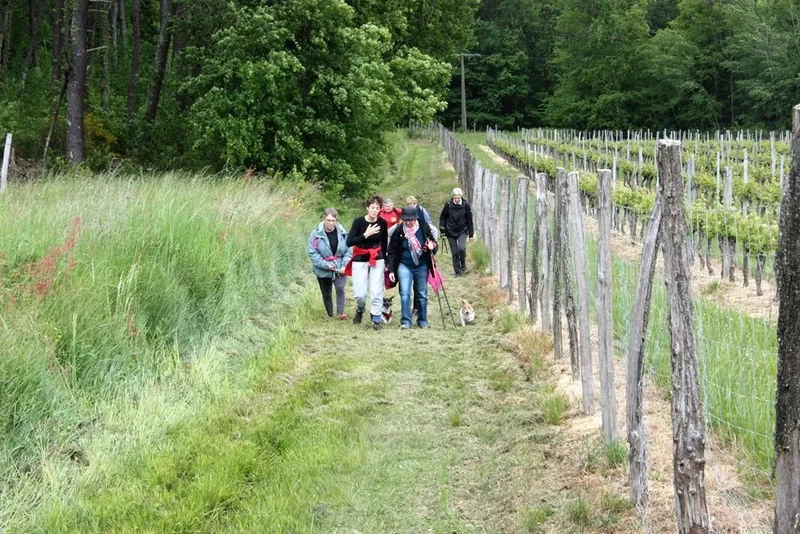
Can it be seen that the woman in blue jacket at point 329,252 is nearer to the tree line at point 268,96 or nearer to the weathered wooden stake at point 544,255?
the weathered wooden stake at point 544,255

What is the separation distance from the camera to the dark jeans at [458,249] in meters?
16.0

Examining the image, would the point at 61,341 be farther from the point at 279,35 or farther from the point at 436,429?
the point at 279,35

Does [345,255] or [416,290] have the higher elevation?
[345,255]

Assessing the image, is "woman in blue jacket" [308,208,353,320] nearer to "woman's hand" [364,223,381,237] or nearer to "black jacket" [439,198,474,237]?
"woman's hand" [364,223,381,237]

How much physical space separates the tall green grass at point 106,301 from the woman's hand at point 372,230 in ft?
5.21

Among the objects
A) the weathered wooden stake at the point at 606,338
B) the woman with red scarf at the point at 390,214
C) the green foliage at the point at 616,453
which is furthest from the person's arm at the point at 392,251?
the green foliage at the point at 616,453

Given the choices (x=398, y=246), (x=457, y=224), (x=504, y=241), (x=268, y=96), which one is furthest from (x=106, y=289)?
(x=268, y=96)

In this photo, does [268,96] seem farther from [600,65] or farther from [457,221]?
[600,65]

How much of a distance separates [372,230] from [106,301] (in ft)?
14.3

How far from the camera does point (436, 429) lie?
6.95m

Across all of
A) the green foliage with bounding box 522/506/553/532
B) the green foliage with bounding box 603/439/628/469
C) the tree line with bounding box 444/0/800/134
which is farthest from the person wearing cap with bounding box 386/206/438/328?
the tree line with bounding box 444/0/800/134

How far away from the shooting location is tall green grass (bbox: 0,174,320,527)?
5.98m

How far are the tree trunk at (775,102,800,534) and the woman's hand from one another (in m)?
8.32

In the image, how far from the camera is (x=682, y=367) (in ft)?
13.9
